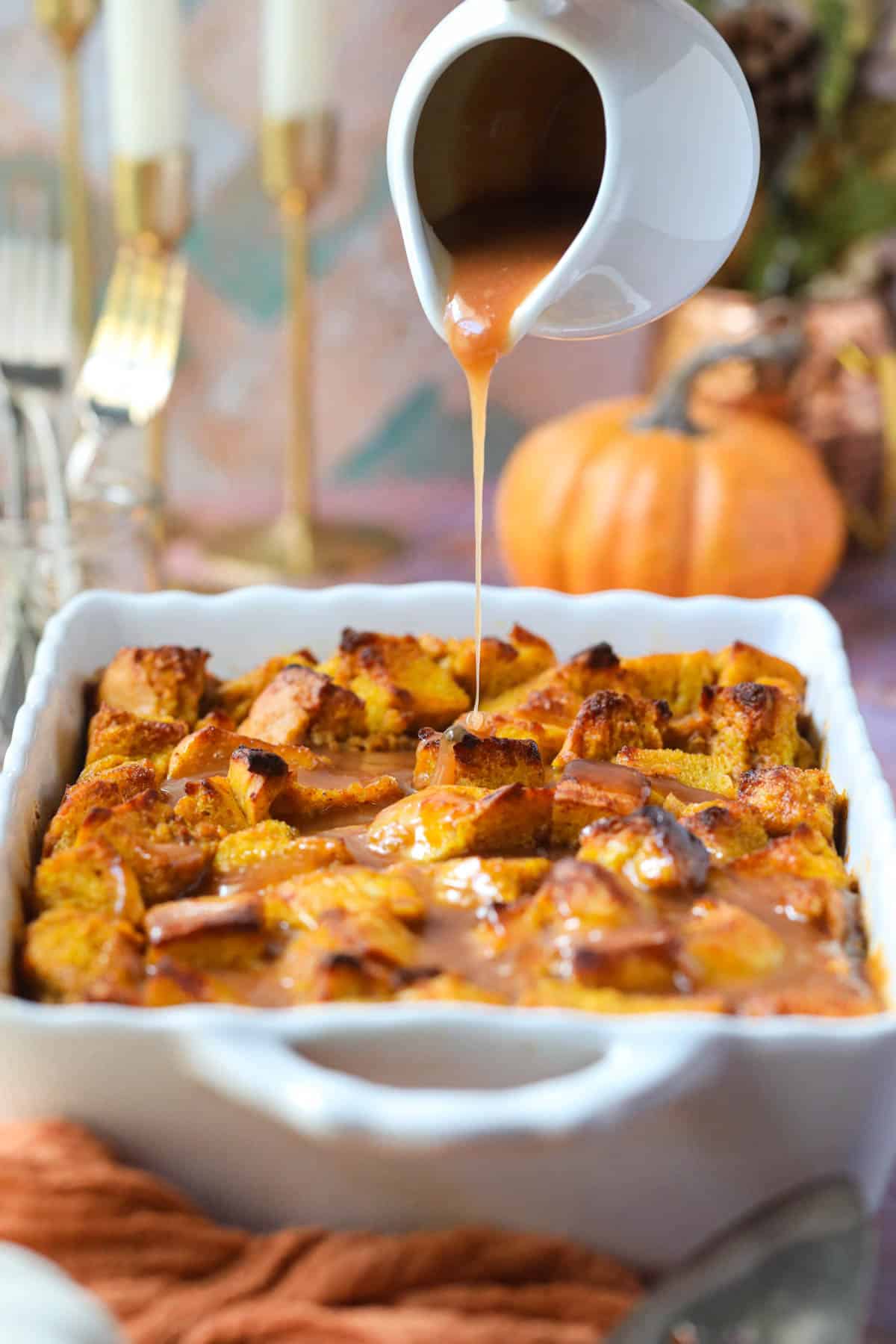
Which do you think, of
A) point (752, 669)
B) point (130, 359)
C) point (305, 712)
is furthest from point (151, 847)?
point (130, 359)

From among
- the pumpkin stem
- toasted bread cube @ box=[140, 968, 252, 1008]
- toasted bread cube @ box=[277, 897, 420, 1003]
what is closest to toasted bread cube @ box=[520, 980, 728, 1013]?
toasted bread cube @ box=[277, 897, 420, 1003]

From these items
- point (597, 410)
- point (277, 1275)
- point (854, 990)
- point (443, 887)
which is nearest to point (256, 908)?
point (443, 887)

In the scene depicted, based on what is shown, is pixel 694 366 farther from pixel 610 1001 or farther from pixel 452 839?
pixel 610 1001

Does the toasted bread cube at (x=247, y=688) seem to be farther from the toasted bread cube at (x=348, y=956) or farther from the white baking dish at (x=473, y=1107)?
the white baking dish at (x=473, y=1107)

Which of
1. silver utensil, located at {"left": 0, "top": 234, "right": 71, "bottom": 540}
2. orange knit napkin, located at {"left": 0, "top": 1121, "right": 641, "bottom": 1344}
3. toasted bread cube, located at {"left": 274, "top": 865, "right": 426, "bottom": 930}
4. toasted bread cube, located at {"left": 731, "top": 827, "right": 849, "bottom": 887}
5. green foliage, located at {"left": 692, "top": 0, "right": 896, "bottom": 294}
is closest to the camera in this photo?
orange knit napkin, located at {"left": 0, "top": 1121, "right": 641, "bottom": 1344}

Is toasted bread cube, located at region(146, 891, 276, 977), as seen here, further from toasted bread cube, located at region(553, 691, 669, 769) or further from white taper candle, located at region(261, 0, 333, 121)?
white taper candle, located at region(261, 0, 333, 121)

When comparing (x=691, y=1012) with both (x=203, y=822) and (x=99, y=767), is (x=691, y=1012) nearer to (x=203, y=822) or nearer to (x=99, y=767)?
(x=203, y=822)
